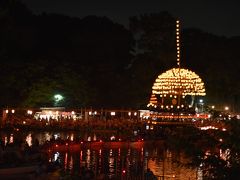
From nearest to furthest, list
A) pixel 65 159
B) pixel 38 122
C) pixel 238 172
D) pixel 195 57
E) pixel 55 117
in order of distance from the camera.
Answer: pixel 238 172 < pixel 65 159 < pixel 38 122 < pixel 55 117 < pixel 195 57

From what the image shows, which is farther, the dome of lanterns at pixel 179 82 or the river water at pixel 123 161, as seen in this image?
the dome of lanterns at pixel 179 82

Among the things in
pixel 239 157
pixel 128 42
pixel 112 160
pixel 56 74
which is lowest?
pixel 112 160

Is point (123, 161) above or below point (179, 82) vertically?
below

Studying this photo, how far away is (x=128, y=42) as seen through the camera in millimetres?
51531

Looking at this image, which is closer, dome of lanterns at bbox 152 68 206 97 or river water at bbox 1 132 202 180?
river water at bbox 1 132 202 180

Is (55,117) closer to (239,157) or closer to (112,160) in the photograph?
(112,160)

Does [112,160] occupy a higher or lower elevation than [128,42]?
lower

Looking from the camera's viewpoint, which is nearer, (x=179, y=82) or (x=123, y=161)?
(x=123, y=161)

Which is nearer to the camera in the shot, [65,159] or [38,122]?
[65,159]

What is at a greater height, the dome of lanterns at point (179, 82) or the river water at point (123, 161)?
the dome of lanterns at point (179, 82)

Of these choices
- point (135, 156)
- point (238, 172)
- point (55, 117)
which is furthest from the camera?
point (55, 117)

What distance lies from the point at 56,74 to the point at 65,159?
62.5 ft

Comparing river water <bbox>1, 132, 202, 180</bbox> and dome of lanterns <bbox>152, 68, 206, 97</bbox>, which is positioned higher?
dome of lanterns <bbox>152, 68, 206, 97</bbox>

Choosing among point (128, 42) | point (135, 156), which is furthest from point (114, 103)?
point (135, 156)
